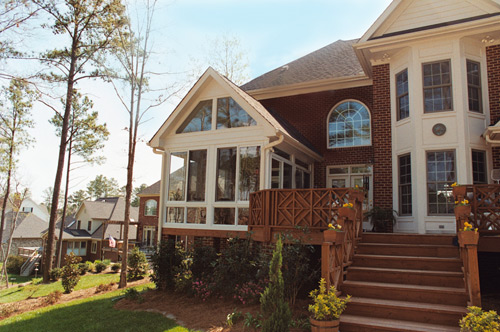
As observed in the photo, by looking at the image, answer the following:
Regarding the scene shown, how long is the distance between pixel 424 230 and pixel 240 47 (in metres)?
19.5

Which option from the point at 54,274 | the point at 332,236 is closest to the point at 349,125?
the point at 332,236

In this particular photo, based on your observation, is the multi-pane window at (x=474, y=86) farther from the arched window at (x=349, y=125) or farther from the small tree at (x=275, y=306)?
the small tree at (x=275, y=306)

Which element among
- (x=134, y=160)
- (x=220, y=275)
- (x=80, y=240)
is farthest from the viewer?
(x=80, y=240)

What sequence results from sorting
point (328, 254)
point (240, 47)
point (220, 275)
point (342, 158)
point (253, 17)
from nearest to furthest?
1. point (328, 254)
2. point (220, 275)
3. point (253, 17)
4. point (342, 158)
5. point (240, 47)

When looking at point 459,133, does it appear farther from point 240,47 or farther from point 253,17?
point 240,47

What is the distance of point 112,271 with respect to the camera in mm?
26234

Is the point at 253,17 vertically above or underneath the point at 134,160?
above

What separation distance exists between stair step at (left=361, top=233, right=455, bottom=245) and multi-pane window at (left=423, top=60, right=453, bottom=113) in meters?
3.95

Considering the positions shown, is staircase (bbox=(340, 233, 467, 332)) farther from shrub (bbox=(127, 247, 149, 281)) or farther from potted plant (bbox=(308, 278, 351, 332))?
shrub (bbox=(127, 247, 149, 281))

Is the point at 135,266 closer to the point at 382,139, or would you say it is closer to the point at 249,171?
the point at 249,171

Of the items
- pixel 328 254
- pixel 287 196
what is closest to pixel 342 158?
pixel 287 196

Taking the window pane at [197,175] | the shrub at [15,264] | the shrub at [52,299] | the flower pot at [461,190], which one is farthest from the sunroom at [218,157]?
the shrub at [15,264]

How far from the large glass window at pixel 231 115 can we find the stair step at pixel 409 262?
17.3 feet

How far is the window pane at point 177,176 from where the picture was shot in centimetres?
1207
